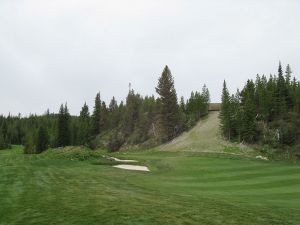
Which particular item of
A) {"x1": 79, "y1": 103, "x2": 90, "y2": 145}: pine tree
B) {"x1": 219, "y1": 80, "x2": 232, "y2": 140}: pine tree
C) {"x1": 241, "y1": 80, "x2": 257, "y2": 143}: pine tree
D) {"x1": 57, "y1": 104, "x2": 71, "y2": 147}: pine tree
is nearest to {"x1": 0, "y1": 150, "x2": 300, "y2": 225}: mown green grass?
{"x1": 241, "y1": 80, "x2": 257, "y2": 143}: pine tree

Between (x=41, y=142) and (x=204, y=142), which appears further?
(x=41, y=142)

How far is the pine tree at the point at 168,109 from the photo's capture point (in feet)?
304

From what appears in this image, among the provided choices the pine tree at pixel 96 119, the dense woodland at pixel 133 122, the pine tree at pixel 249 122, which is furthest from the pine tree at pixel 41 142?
the pine tree at pixel 249 122

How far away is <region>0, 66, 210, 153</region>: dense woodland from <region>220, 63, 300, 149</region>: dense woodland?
1631cm

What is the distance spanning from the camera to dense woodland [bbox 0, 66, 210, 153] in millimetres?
94631

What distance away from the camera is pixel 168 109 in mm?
93875

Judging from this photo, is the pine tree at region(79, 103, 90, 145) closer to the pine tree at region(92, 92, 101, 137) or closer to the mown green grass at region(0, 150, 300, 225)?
the pine tree at region(92, 92, 101, 137)

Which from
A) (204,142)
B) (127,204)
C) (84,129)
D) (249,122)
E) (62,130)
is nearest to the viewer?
(127,204)

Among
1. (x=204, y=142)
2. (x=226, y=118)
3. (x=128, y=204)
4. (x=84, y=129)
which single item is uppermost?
(x=226, y=118)

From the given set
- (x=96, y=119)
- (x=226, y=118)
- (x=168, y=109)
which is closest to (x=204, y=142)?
(x=226, y=118)

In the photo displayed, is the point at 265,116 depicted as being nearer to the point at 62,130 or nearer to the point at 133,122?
the point at 133,122

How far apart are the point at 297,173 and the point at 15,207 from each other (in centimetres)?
2916

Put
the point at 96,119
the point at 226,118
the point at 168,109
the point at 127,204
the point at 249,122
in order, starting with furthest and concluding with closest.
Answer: the point at 96,119 < the point at 168,109 < the point at 226,118 < the point at 249,122 < the point at 127,204

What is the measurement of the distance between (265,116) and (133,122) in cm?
4538
